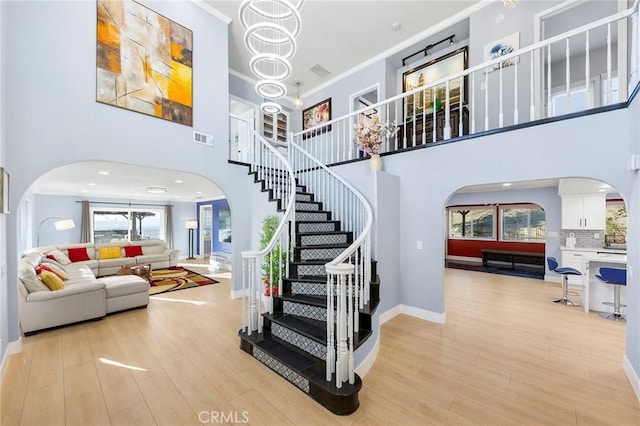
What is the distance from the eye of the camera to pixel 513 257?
7.88 meters

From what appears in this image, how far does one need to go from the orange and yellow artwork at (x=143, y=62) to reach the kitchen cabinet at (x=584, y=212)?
339 inches

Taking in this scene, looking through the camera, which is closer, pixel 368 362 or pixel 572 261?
pixel 368 362

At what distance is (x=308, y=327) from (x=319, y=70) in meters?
6.37

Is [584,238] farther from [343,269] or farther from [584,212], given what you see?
[343,269]

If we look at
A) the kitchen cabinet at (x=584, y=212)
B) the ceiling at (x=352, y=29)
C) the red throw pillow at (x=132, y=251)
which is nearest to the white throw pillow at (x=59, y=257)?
the red throw pillow at (x=132, y=251)

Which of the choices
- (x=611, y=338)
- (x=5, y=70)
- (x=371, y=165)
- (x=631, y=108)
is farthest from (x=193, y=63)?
(x=611, y=338)

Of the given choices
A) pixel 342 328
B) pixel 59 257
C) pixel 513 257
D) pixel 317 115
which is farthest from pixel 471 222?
pixel 59 257

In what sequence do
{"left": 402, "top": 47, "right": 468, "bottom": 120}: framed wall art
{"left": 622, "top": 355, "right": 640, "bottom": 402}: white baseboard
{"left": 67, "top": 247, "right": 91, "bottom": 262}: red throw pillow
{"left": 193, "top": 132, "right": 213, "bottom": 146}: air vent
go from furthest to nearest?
{"left": 67, "top": 247, "right": 91, "bottom": 262}: red throw pillow < {"left": 402, "top": 47, "right": 468, "bottom": 120}: framed wall art < {"left": 193, "top": 132, "right": 213, "bottom": 146}: air vent < {"left": 622, "top": 355, "right": 640, "bottom": 402}: white baseboard

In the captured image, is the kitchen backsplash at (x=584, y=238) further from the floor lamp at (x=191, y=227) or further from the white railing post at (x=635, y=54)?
the floor lamp at (x=191, y=227)

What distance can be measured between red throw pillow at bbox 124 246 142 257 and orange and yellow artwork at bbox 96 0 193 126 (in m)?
5.66

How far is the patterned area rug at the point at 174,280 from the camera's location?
566 cm

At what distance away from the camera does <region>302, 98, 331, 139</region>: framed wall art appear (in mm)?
6977

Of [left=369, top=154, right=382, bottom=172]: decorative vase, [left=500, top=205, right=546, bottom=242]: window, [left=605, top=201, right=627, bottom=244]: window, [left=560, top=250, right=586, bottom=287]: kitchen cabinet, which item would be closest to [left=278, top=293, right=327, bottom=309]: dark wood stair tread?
Answer: [left=369, top=154, right=382, bottom=172]: decorative vase

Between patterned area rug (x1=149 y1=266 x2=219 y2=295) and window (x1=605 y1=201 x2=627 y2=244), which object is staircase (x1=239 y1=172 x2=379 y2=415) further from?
window (x1=605 y1=201 x2=627 y2=244)
